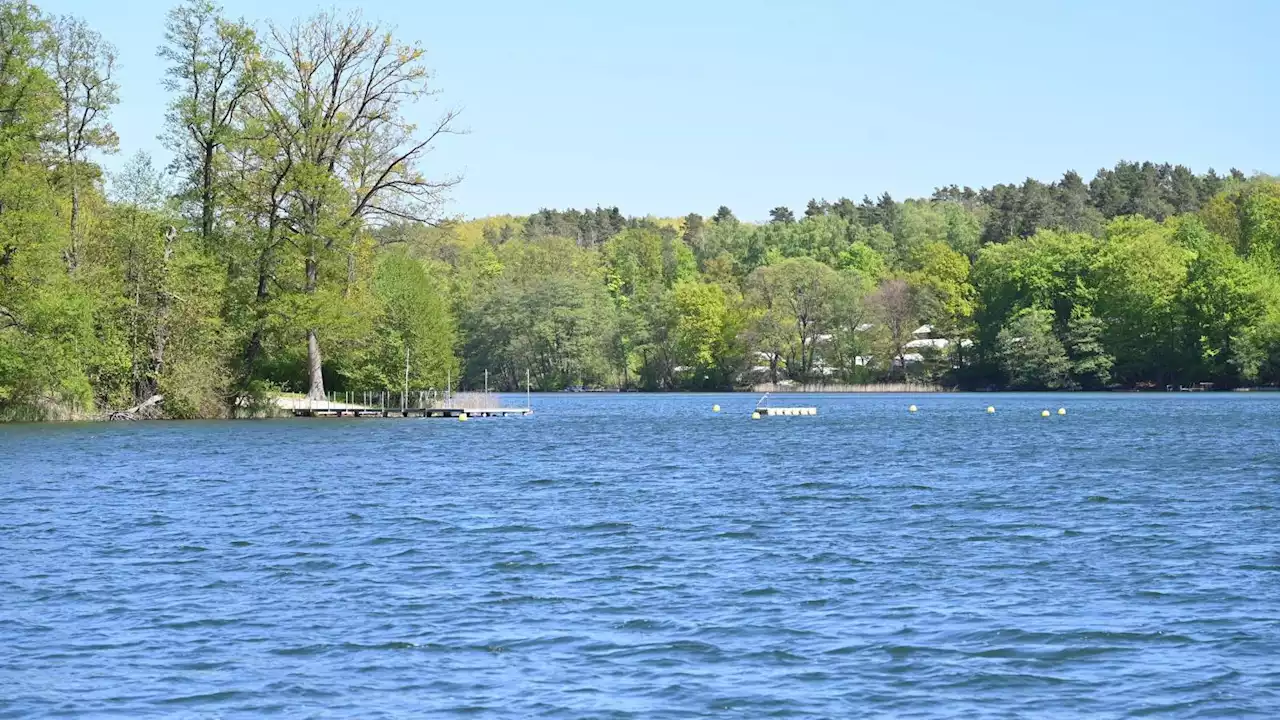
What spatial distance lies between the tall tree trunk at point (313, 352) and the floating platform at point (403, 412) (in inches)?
30.8

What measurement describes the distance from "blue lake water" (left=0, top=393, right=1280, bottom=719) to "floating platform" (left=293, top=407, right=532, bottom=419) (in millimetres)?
26945

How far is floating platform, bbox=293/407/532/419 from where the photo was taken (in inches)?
2867

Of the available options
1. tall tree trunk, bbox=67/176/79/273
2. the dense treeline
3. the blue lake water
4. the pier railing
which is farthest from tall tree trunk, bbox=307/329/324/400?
the pier railing

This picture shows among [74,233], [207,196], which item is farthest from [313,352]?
[74,233]

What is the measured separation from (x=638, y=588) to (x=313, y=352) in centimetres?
5256

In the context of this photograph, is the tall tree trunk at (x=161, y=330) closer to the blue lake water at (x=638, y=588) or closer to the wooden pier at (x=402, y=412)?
the wooden pier at (x=402, y=412)

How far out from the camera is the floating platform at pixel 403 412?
72.8 meters

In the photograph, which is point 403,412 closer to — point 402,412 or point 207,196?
point 402,412

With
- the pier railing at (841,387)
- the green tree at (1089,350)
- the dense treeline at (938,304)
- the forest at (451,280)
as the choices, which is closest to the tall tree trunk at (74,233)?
the forest at (451,280)

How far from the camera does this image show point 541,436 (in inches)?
2479

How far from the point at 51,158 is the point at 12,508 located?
37.3 metres

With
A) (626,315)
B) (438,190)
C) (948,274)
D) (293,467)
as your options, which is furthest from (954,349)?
(293,467)

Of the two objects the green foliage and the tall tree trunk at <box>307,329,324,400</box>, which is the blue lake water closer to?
the tall tree trunk at <box>307,329,324,400</box>

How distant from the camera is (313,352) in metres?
71.2
